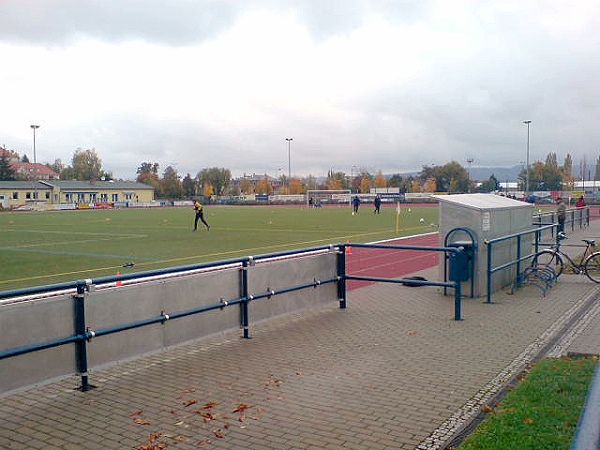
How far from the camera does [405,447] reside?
16.3ft

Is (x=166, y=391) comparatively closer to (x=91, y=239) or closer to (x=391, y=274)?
(x=391, y=274)

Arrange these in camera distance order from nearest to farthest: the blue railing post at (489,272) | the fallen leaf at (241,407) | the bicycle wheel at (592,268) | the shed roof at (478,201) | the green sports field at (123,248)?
1. the fallen leaf at (241,407)
2. the blue railing post at (489,272)
3. the shed roof at (478,201)
4. the bicycle wheel at (592,268)
5. the green sports field at (123,248)

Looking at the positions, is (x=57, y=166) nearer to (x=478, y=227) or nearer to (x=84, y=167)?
(x=84, y=167)

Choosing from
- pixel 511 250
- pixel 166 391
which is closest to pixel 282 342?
pixel 166 391

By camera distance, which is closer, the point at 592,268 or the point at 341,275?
the point at 341,275

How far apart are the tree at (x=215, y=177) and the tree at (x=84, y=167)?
2917cm

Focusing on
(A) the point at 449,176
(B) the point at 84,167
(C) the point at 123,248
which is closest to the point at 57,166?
(B) the point at 84,167

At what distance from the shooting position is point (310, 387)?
21.4 ft

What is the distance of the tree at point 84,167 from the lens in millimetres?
153125

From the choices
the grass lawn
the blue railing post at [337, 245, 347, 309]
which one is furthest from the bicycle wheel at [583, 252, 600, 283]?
the grass lawn

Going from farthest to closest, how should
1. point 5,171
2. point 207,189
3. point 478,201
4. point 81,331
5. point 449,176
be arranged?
point 207,189
point 449,176
point 5,171
point 478,201
point 81,331

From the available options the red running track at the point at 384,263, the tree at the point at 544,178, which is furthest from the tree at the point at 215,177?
the red running track at the point at 384,263

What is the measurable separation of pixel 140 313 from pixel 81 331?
2.84 feet

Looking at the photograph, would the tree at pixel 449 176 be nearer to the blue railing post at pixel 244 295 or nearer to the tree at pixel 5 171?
the tree at pixel 5 171
